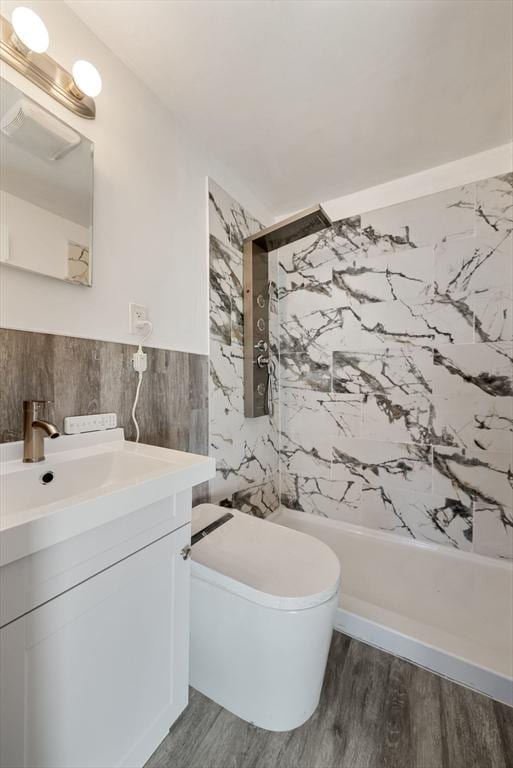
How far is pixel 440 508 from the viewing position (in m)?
1.75

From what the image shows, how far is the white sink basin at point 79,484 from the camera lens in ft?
1.63

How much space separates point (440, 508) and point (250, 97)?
2.28 metres

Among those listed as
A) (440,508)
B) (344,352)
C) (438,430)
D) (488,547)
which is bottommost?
(488,547)

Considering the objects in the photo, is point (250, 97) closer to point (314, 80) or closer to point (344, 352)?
point (314, 80)

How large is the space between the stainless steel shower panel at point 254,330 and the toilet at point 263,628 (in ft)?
3.10

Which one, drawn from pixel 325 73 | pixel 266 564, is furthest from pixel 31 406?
pixel 325 73

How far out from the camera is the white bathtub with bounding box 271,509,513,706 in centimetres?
112

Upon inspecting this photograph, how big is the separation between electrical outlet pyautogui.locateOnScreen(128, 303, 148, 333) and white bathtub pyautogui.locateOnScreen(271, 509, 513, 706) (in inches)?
58.7

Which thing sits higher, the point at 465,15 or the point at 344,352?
the point at 465,15

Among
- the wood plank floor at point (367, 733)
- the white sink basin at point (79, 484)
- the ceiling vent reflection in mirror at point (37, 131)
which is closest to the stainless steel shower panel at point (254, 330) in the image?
the white sink basin at point (79, 484)

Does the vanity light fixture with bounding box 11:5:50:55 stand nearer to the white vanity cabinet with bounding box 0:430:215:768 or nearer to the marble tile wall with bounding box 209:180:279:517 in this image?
the marble tile wall with bounding box 209:180:279:517

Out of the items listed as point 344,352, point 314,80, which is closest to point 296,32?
point 314,80

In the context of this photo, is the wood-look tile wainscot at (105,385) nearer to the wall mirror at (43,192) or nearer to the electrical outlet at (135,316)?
the electrical outlet at (135,316)

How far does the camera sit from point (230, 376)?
177 centimetres
